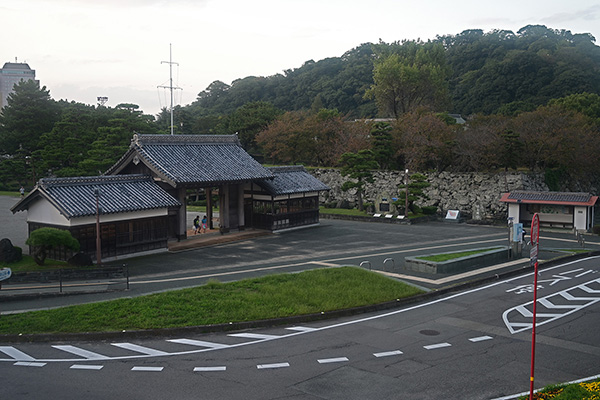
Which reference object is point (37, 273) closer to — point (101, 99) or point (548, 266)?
point (548, 266)

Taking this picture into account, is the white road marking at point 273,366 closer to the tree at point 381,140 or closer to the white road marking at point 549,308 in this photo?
the white road marking at point 549,308

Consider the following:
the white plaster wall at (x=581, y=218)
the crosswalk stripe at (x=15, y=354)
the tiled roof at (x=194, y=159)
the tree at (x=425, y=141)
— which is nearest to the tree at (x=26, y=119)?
the tiled roof at (x=194, y=159)

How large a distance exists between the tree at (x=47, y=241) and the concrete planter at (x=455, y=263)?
1625 centimetres

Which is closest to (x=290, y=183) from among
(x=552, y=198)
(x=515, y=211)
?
(x=515, y=211)

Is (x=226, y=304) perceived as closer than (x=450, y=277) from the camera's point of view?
Yes

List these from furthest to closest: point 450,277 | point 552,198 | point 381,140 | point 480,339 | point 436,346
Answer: point 381,140
point 552,198
point 450,277
point 480,339
point 436,346

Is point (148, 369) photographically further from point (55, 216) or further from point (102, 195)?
point (102, 195)

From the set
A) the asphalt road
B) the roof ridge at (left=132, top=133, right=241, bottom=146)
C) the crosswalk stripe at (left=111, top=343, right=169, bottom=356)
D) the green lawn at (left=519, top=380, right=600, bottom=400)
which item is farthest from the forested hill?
the crosswalk stripe at (left=111, top=343, right=169, bottom=356)

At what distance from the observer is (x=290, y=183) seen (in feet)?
130

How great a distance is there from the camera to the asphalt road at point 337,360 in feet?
36.6

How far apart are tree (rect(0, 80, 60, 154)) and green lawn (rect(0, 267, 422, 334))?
53.8m

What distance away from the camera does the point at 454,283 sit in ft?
72.4

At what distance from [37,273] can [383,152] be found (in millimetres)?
38335

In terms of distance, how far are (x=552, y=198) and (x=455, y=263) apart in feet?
67.9
